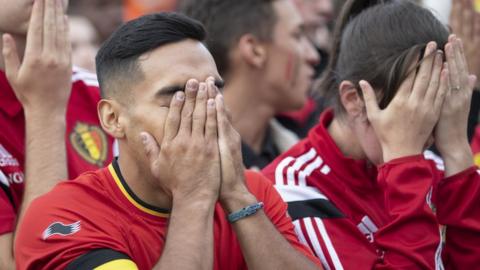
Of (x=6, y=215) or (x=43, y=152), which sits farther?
(x=43, y=152)

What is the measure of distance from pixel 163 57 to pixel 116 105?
0.24 metres

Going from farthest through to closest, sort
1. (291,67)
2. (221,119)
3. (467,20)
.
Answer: (291,67)
(467,20)
(221,119)

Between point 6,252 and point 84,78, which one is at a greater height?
point 84,78

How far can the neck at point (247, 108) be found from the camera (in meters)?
5.50

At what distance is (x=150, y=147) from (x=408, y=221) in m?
0.98

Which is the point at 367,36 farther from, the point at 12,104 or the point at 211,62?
the point at 12,104

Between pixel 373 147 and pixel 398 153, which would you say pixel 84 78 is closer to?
pixel 373 147

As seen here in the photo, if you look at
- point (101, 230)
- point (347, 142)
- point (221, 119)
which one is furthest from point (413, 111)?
point (101, 230)

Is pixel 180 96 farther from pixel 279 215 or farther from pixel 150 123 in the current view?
pixel 279 215

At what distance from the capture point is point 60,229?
2.96 metres

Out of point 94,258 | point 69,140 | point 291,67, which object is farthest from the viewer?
point 291,67

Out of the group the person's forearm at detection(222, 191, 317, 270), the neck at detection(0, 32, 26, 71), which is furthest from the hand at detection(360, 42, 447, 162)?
the neck at detection(0, 32, 26, 71)

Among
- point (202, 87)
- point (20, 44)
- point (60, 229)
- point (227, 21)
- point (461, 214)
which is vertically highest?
point (20, 44)

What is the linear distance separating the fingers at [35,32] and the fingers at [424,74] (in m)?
1.44
